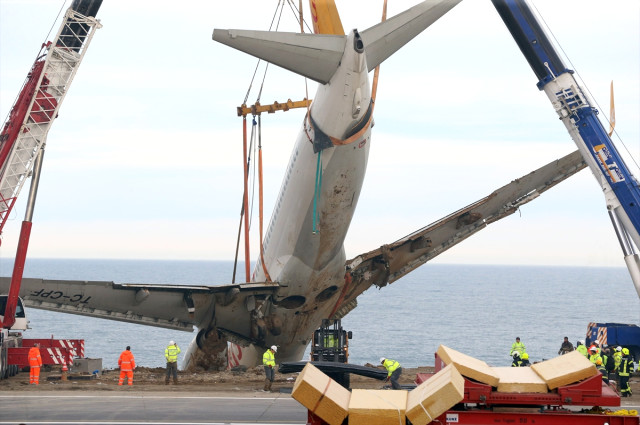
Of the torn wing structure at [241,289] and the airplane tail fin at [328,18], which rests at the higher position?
the airplane tail fin at [328,18]

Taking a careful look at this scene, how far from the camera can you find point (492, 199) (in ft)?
107

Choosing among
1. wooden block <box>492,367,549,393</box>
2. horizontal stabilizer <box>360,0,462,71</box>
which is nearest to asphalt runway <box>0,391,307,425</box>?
wooden block <box>492,367,549,393</box>

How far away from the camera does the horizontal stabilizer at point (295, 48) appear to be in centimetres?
2162

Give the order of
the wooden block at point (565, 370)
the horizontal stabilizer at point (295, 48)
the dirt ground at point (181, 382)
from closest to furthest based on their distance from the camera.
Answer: the wooden block at point (565, 370)
the horizontal stabilizer at point (295, 48)
the dirt ground at point (181, 382)

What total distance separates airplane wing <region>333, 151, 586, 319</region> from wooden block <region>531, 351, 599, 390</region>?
45.0 ft

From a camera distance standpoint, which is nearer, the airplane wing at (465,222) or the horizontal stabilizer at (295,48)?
the horizontal stabilizer at (295,48)

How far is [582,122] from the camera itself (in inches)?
960

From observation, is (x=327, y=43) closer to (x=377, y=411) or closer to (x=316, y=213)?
(x=316, y=213)

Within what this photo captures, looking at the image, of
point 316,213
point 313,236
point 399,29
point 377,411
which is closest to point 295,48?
point 399,29

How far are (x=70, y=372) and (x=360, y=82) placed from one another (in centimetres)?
1662

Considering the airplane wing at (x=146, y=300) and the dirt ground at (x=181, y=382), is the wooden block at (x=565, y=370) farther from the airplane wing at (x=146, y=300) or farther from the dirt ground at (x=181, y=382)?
the airplane wing at (x=146, y=300)

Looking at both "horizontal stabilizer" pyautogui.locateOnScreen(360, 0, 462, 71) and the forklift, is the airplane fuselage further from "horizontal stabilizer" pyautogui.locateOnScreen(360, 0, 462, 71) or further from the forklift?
the forklift

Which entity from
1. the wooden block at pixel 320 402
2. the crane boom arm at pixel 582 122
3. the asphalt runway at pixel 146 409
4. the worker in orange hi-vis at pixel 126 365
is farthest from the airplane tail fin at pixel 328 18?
the wooden block at pixel 320 402

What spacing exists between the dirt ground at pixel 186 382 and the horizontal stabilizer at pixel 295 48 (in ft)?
34.8
